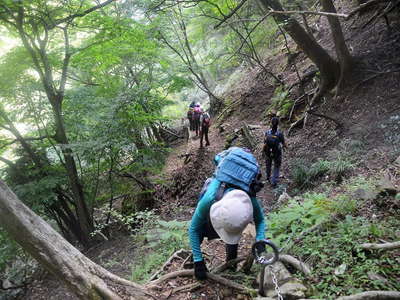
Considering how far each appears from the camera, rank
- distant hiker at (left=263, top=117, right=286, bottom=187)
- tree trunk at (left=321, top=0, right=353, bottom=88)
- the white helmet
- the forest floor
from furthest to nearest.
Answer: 1. tree trunk at (left=321, top=0, right=353, bottom=88)
2. distant hiker at (left=263, top=117, right=286, bottom=187)
3. the forest floor
4. the white helmet

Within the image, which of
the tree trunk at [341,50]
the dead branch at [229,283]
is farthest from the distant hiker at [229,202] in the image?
the tree trunk at [341,50]

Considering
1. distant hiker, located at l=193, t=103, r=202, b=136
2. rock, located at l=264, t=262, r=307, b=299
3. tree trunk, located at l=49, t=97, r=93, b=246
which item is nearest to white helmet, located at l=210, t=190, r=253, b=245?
rock, located at l=264, t=262, r=307, b=299

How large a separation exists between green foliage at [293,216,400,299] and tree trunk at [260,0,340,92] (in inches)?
293

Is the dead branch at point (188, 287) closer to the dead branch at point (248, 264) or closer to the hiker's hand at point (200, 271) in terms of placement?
the hiker's hand at point (200, 271)

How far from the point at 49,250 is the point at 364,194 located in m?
4.32

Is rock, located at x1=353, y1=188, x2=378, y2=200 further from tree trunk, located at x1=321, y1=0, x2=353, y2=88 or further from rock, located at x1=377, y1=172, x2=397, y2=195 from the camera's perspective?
tree trunk, located at x1=321, y1=0, x2=353, y2=88

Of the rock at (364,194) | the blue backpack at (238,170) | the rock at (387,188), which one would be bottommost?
the rock at (364,194)

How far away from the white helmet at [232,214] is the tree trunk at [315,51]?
8.21 meters

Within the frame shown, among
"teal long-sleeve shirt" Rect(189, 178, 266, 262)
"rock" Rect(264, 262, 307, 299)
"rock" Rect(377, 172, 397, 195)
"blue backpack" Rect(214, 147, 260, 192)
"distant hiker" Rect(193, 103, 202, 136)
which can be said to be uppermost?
"distant hiker" Rect(193, 103, 202, 136)

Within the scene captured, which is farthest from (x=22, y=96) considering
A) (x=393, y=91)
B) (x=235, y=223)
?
(x=393, y=91)

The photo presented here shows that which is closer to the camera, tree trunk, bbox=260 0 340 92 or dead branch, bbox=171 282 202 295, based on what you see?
dead branch, bbox=171 282 202 295

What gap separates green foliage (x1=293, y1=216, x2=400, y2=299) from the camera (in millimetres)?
2777

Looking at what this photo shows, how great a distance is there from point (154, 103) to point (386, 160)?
6955 millimetres

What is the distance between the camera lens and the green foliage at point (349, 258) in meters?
2.78
